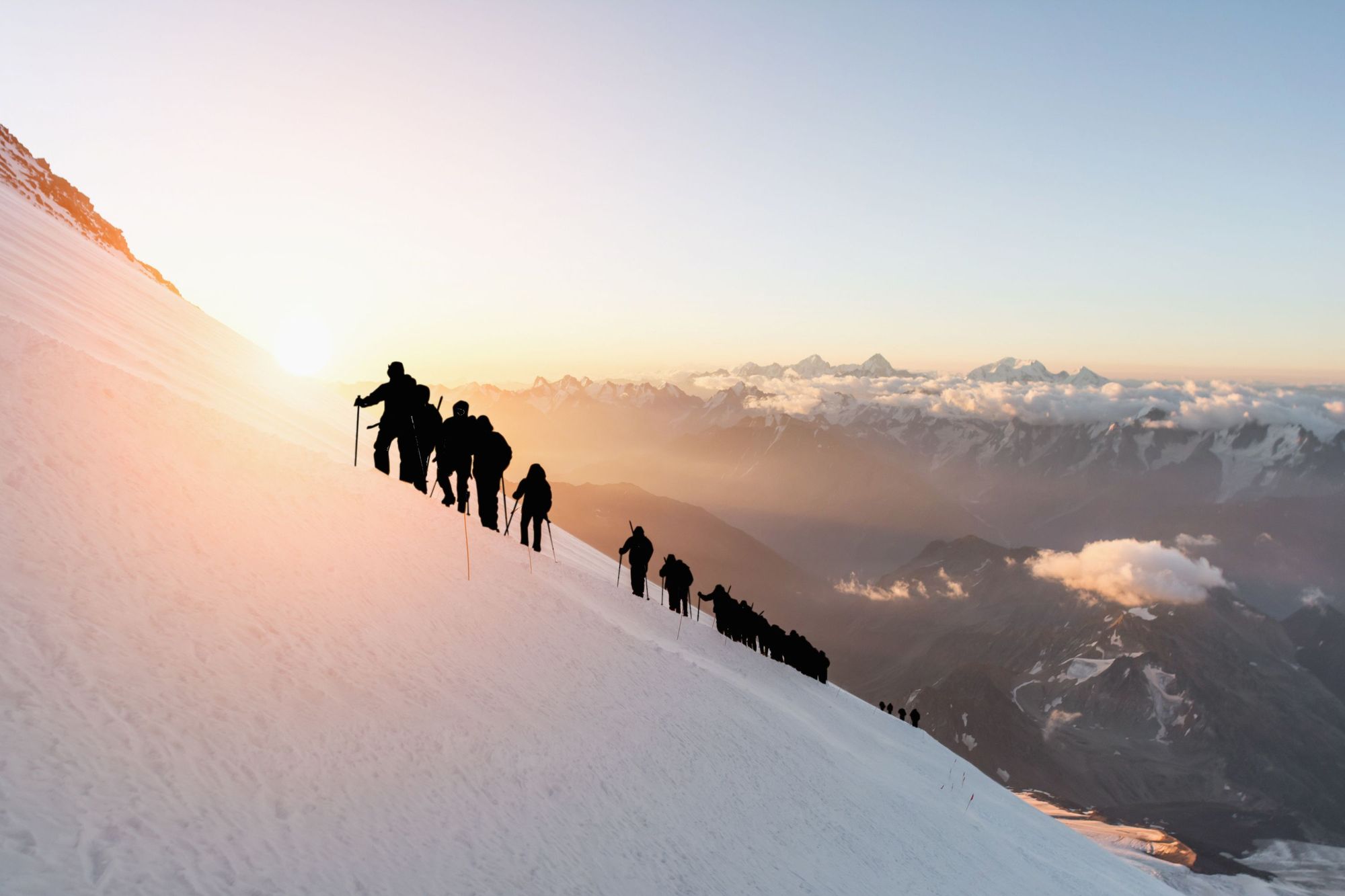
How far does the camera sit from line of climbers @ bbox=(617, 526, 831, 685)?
829 inches

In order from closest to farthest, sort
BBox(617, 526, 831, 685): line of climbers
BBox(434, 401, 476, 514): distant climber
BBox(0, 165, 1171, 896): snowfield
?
BBox(0, 165, 1171, 896): snowfield, BBox(434, 401, 476, 514): distant climber, BBox(617, 526, 831, 685): line of climbers

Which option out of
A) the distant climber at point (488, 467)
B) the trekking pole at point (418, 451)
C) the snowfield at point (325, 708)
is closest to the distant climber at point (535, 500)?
the distant climber at point (488, 467)

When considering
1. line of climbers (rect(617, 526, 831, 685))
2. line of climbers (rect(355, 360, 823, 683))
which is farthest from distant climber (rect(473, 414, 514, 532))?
line of climbers (rect(617, 526, 831, 685))

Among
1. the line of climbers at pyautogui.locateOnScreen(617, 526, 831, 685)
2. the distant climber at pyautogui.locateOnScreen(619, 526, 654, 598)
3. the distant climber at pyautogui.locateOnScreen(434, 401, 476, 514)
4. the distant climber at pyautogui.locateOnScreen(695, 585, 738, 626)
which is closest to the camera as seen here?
the distant climber at pyautogui.locateOnScreen(434, 401, 476, 514)

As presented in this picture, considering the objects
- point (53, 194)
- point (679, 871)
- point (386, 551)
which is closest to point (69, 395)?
point (386, 551)

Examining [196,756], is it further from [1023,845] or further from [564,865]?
[1023,845]

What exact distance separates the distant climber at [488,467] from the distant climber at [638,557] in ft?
16.6

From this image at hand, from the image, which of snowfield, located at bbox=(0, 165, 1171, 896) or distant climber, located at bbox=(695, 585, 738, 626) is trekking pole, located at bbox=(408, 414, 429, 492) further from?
distant climber, located at bbox=(695, 585, 738, 626)

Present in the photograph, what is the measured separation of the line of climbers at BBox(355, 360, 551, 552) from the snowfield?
166 centimetres

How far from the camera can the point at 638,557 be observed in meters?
20.7

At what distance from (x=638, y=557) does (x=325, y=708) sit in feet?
47.8

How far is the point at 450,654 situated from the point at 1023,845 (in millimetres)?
17133

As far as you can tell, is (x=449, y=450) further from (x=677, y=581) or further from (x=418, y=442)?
(x=677, y=581)

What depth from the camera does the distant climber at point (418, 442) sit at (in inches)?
585
